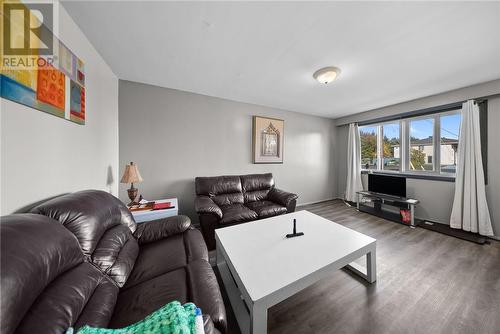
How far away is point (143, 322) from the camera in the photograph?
2.13ft

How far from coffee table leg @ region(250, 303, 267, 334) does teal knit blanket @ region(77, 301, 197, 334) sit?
16.4 inches

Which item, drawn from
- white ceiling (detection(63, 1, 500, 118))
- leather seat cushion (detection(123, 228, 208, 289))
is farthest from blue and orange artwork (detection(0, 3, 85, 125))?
leather seat cushion (detection(123, 228, 208, 289))

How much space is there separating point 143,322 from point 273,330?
966mm

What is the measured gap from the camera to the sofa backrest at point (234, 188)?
8.96ft

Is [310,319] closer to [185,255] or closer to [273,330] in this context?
[273,330]

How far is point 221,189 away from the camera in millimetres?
2838

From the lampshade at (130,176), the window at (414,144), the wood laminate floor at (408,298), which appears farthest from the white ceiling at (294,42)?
the wood laminate floor at (408,298)

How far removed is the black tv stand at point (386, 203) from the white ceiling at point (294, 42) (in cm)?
198

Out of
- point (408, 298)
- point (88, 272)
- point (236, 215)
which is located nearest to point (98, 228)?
point (88, 272)

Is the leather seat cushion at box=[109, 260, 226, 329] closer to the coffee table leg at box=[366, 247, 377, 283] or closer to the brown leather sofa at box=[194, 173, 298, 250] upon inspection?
the brown leather sofa at box=[194, 173, 298, 250]

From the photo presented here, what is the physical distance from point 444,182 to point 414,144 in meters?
0.89

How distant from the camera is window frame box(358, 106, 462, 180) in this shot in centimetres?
303

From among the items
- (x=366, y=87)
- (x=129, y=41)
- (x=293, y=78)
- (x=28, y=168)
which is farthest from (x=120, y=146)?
(x=366, y=87)

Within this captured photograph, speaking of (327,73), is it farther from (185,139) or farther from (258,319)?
(258,319)
